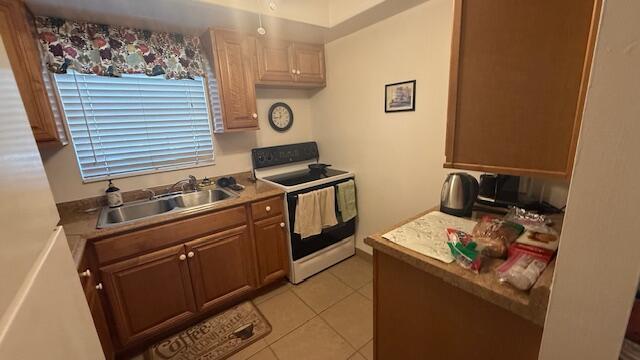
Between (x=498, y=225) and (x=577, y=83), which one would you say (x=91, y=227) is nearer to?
(x=498, y=225)

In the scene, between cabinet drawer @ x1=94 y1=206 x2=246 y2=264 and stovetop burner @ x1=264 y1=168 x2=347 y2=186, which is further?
stovetop burner @ x1=264 y1=168 x2=347 y2=186

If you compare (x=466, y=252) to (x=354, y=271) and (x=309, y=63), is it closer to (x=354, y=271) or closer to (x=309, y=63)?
(x=354, y=271)

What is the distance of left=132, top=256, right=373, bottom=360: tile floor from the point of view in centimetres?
166

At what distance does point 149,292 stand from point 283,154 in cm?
161

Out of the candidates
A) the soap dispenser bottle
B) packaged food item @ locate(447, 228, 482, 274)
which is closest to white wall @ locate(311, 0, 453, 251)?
packaged food item @ locate(447, 228, 482, 274)

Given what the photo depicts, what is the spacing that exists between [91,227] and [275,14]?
1.84 meters

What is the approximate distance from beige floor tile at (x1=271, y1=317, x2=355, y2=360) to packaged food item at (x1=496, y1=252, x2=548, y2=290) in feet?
4.04

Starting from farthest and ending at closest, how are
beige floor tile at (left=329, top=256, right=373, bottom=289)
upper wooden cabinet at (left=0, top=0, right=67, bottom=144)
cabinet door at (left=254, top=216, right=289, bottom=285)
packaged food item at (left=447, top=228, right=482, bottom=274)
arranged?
1. beige floor tile at (left=329, top=256, right=373, bottom=289)
2. cabinet door at (left=254, top=216, right=289, bottom=285)
3. upper wooden cabinet at (left=0, top=0, right=67, bottom=144)
4. packaged food item at (left=447, top=228, right=482, bottom=274)

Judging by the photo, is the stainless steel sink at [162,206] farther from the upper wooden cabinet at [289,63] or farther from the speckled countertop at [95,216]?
the upper wooden cabinet at [289,63]

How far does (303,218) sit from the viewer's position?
7.14 feet

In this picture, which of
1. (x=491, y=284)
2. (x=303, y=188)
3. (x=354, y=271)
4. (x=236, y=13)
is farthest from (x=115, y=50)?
(x=354, y=271)

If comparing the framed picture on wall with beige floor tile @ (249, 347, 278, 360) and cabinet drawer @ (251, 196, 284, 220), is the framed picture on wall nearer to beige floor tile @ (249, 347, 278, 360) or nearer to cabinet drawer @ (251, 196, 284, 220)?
cabinet drawer @ (251, 196, 284, 220)

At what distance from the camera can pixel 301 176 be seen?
2580 millimetres

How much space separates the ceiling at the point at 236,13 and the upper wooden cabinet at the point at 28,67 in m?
0.12
